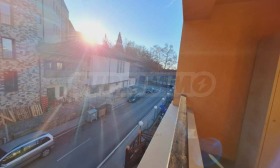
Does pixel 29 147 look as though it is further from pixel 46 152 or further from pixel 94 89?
pixel 94 89

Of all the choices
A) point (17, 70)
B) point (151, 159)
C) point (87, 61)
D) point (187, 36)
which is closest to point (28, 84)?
point (17, 70)

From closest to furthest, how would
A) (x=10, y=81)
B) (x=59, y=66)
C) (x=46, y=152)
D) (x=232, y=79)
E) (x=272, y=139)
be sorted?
(x=272, y=139)
(x=232, y=79)
(x=46, y=152)
(x=10, y=81)
(x=59, y=66)

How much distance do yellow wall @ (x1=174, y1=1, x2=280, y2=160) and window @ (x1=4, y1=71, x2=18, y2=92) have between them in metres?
7.13

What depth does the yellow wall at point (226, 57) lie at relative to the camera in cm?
164

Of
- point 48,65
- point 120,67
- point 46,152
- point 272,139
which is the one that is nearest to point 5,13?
point 48,65

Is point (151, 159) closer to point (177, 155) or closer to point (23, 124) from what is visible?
point (177, 155)

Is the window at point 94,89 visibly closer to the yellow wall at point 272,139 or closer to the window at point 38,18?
the window at point 38,18

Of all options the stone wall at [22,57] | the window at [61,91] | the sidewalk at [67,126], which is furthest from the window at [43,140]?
the window at [61,91]

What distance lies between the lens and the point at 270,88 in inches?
49.2

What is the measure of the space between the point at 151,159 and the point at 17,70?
7698mm

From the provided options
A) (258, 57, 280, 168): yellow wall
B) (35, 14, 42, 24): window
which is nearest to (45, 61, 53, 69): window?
(35, 14, 42, 24): window

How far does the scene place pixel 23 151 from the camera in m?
4.00

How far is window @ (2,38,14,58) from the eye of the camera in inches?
217

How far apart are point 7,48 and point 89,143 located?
5124mm
